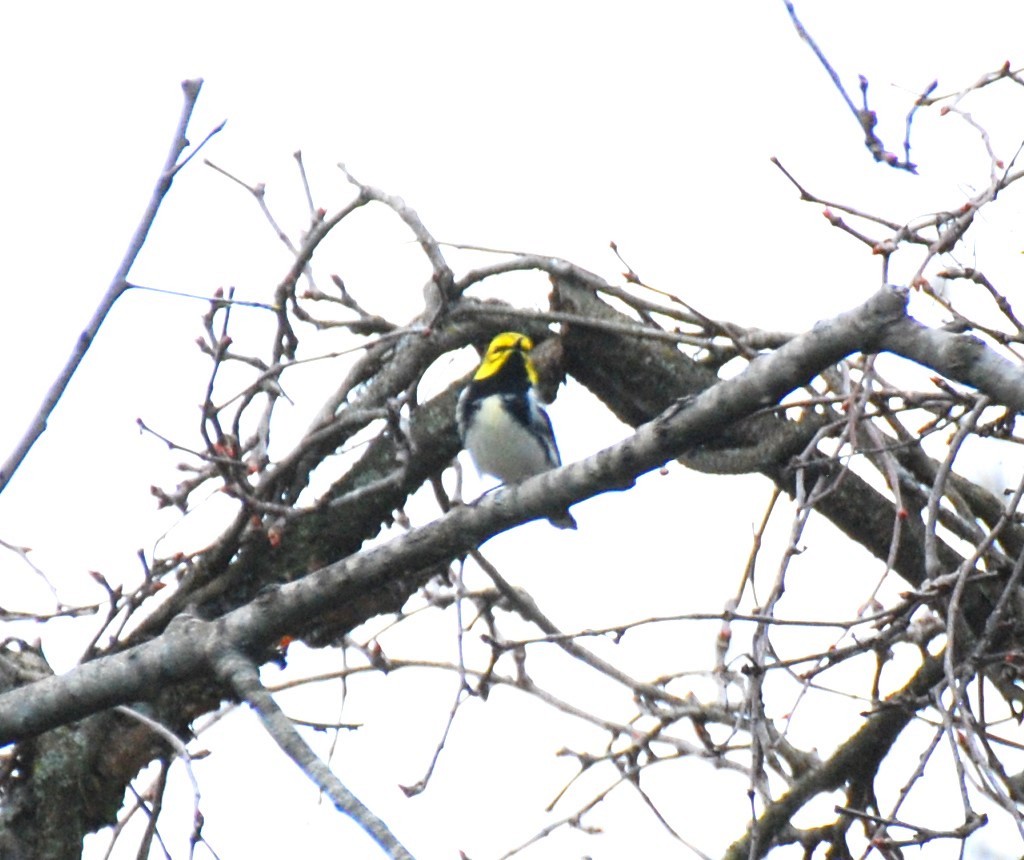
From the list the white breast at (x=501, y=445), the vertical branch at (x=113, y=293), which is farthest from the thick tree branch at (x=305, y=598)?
the white breast at (x=501, y=445)

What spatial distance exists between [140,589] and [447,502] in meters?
0.88

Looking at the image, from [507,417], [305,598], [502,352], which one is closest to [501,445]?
A: [507,417]

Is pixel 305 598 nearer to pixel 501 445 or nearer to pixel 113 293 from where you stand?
pixel 113 293

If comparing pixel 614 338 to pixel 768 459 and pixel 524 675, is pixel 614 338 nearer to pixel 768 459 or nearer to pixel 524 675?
pixel 768 459

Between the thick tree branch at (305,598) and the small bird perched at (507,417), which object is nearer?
the thick tree branch at (305,598)

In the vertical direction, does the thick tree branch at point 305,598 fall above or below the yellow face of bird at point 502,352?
below

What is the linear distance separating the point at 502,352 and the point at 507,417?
0.36 metres

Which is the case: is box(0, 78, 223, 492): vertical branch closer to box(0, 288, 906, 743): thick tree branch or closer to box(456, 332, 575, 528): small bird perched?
box(0, 288, 906, 743): thick tree branch

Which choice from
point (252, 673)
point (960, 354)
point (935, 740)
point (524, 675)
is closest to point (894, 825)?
point (935, 740)

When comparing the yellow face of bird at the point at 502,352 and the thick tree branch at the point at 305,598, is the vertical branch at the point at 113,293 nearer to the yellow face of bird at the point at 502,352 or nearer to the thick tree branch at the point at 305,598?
the thick tree branch at the point at 305,598

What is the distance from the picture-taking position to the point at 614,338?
4777 mm

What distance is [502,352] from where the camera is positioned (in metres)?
5.14

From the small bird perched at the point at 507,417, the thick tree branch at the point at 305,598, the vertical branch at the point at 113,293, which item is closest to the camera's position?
the vertical branch at the point at 113,293

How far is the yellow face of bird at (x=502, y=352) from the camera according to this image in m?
4.91
